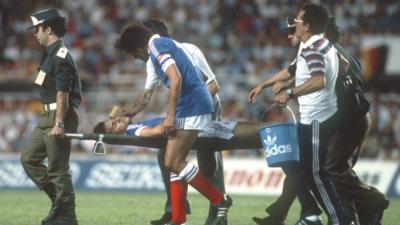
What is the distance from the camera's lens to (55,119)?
383 inches

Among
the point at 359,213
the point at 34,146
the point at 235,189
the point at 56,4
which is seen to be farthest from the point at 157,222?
the point at 56,4

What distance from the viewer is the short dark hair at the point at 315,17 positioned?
354 inches

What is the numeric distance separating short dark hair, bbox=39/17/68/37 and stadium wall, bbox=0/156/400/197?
8303 mm

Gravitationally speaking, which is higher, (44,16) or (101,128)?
(44,16)

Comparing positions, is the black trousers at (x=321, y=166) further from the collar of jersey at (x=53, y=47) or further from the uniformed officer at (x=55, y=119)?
the collar of jersey at (x=53, y=47)

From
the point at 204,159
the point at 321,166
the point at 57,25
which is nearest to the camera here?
the point at 321,166

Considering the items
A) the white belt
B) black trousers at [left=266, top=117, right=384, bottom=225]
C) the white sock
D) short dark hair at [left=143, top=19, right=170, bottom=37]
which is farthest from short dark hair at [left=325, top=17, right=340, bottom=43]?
the white belt

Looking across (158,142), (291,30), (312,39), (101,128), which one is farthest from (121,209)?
(312,39)

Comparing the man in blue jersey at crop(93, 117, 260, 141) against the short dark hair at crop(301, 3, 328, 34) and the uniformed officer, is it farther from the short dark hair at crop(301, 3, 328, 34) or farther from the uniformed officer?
the short dark hair at crop(301, 3, 328, 34)

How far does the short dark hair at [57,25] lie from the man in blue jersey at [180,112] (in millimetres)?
965

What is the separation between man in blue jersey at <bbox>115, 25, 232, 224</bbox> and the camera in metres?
9.05

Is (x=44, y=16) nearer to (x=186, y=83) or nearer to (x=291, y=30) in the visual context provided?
(x=186, y=83)

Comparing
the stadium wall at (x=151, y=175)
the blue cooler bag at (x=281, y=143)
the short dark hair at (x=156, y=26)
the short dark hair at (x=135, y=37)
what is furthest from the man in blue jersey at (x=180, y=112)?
the stadium wall at (x=151, y=175)

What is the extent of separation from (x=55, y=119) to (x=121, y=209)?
3219mm
